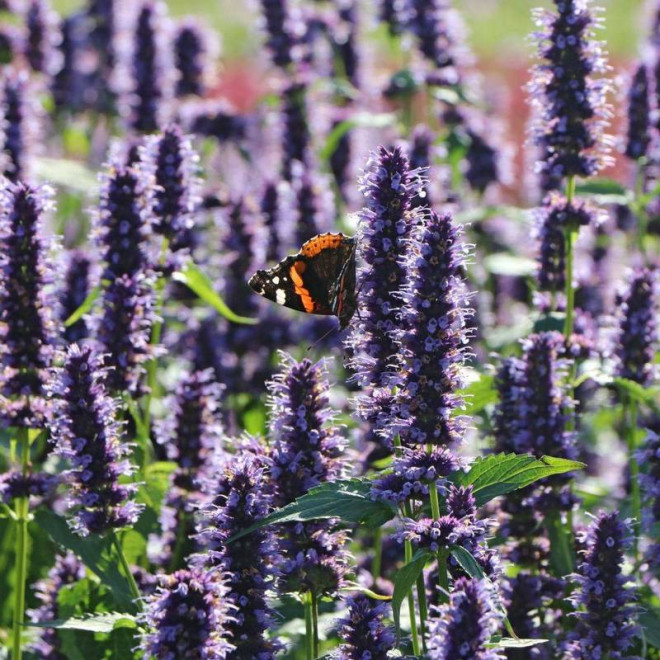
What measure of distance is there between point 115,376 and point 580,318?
2.87m

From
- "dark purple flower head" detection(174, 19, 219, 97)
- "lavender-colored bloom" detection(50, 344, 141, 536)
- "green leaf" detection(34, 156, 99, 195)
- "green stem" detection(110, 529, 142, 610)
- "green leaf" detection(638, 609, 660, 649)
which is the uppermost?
"dark purple flower head" detection(174, 19, 219, 97)

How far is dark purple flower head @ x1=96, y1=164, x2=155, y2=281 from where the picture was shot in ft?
20.0

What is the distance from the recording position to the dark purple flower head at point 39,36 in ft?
37.2

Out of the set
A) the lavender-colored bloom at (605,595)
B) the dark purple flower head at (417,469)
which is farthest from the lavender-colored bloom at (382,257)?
the lavender-colored bloom at (605,595)

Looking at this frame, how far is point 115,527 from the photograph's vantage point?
5.14 meters

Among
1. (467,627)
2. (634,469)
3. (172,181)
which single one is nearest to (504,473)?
(467,627)

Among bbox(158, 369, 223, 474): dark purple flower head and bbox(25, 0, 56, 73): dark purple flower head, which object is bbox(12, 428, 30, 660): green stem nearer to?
bbox(158, 369, 223, 474): dark purple flower head

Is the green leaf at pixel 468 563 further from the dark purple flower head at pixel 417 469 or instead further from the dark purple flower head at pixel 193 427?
the dark purple flower head at pixel 193 427

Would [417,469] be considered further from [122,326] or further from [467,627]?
[122,326]

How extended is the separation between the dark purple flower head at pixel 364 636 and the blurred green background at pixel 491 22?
36.5m

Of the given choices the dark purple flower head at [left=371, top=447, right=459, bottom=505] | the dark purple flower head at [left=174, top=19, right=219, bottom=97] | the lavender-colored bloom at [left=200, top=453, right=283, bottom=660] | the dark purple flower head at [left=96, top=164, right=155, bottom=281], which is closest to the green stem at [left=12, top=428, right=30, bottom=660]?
the dark purple flower head at [left=96, top=164, right=155, bottom=281]

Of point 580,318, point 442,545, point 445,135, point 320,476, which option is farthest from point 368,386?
point 445,135

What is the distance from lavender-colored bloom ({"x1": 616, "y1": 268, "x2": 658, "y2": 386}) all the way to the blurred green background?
33.7 m

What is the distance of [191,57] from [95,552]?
22.1 ft
